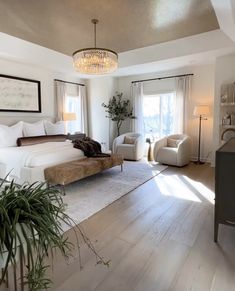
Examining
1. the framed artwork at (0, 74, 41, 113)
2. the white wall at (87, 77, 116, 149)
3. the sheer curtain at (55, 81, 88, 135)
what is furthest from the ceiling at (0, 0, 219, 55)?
the white wall at (87, 77, 116, 149)

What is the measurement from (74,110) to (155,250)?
17.2ft

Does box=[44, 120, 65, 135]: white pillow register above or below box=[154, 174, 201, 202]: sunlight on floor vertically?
above

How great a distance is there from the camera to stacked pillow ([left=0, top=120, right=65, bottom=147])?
4.31 meters

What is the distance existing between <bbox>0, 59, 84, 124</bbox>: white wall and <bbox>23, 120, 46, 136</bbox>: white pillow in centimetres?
39

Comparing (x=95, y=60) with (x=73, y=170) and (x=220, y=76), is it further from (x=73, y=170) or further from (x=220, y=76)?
(x=220, y=76)

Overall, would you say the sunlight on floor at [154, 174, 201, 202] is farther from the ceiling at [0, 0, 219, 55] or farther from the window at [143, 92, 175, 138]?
the ceiling at [0, 0, 219, 55]

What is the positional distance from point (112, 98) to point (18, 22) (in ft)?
12.5

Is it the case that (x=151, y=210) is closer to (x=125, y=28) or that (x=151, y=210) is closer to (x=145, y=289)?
(x=145, y=289)

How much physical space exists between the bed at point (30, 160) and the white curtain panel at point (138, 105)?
3.21m

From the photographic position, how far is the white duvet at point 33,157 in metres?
3.46

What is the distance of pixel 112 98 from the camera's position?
22.9 ft

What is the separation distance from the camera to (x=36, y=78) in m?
5.37

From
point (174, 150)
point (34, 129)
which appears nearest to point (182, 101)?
point (174, 150)

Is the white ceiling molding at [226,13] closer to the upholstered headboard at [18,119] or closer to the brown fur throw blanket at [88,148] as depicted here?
the brown fur throw blanket at [88,148]
